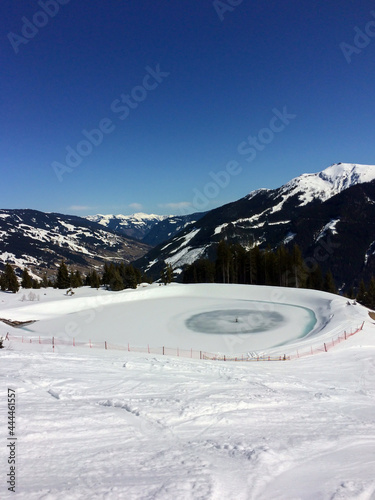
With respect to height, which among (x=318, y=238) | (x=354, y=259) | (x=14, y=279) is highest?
(x=318, y=238)

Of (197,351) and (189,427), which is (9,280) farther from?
(189,427)

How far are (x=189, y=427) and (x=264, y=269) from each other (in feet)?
185

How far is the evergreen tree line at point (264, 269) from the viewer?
58.1 meters

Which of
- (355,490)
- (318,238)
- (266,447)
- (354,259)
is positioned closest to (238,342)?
(266,447)

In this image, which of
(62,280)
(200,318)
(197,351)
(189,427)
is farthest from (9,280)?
(189,427)

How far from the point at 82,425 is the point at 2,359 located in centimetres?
890

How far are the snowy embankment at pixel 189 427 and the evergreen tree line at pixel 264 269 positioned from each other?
4011cm

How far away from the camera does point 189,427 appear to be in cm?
730

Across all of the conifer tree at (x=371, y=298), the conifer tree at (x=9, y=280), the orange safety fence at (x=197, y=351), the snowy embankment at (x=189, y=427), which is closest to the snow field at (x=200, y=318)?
the orange safety fence at (x=197, y=351)

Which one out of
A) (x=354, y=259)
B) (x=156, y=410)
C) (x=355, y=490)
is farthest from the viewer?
(x=354, y=259)

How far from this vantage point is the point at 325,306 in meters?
34.9

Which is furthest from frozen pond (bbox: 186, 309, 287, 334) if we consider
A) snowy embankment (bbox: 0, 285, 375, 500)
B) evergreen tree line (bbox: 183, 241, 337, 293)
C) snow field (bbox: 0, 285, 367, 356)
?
evergreen tree line (bbox: 183, 241, 337, 293)

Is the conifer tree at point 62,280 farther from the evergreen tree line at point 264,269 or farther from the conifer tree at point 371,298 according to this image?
the conifer tree at point 371,298

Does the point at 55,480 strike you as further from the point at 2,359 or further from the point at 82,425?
the point at 2,359
